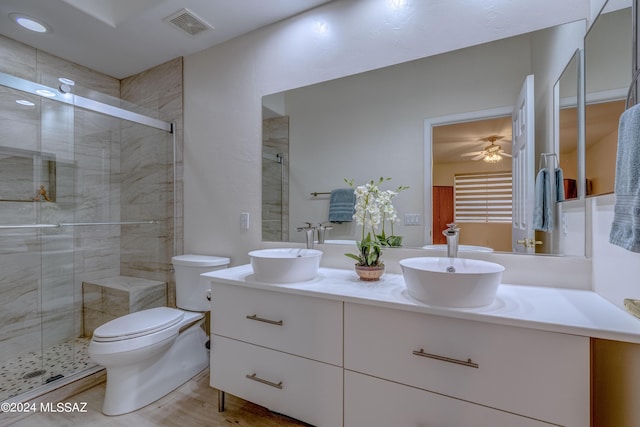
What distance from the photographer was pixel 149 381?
1.67 metres

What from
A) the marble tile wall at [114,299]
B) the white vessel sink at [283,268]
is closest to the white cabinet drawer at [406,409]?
the white vessel sink at [283,268]

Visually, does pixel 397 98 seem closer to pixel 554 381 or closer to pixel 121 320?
pixel 554 381

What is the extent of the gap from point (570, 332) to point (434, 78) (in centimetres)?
125

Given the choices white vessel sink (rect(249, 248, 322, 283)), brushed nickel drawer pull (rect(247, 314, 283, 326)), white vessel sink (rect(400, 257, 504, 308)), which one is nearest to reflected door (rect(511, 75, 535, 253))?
white vessel sink (rect(400, 257, 504, 308))

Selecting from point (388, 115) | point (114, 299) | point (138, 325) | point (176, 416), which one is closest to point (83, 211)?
point (114, 299)

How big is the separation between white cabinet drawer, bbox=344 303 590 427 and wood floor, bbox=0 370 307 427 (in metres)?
0.72

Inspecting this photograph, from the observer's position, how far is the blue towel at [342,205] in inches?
68.2

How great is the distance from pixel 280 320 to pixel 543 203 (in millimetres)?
1278

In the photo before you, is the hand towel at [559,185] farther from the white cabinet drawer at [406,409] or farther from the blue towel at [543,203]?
the white cabinet drawer at [406,409]

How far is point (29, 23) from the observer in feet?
6.44

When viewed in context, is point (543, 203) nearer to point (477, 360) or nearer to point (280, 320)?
point (477, 360)

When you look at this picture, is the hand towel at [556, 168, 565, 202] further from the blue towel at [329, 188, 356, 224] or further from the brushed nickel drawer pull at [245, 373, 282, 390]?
the brushed nickel drawer pull at [245, 373, 282, 390]

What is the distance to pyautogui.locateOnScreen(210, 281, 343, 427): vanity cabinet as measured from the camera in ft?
4.01

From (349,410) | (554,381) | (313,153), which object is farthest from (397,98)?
(349,410)
